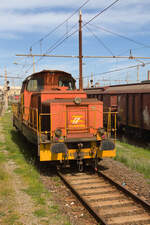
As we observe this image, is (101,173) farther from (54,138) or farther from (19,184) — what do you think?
(19,184)

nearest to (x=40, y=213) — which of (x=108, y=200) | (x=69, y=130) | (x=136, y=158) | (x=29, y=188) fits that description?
(x=29, y=188)

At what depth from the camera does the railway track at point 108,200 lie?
4.92 m

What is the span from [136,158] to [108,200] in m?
4.69

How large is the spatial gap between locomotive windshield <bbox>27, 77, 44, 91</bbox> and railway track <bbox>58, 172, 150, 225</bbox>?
3725mm

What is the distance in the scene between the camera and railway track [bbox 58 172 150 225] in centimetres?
492

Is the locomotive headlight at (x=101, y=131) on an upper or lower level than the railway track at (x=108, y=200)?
upper

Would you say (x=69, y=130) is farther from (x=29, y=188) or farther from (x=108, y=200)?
(x=108, y=200)

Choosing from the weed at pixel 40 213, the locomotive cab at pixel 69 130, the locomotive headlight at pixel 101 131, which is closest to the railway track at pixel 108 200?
the locomotive cab at pixel 69 130

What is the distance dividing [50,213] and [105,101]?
42.2 feet

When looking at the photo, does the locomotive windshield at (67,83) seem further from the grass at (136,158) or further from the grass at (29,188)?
the grass at (136,158)

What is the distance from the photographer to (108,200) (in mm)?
5789

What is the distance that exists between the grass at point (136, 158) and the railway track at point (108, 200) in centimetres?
153

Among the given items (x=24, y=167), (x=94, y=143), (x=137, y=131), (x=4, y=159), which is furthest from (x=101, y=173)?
(x=137, y=131)

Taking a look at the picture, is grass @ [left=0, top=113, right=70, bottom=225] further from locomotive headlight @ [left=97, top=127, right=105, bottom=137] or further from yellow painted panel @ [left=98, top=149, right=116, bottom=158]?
locomotive headlight @ [left=97, top=127, right=105, bottom=137]
